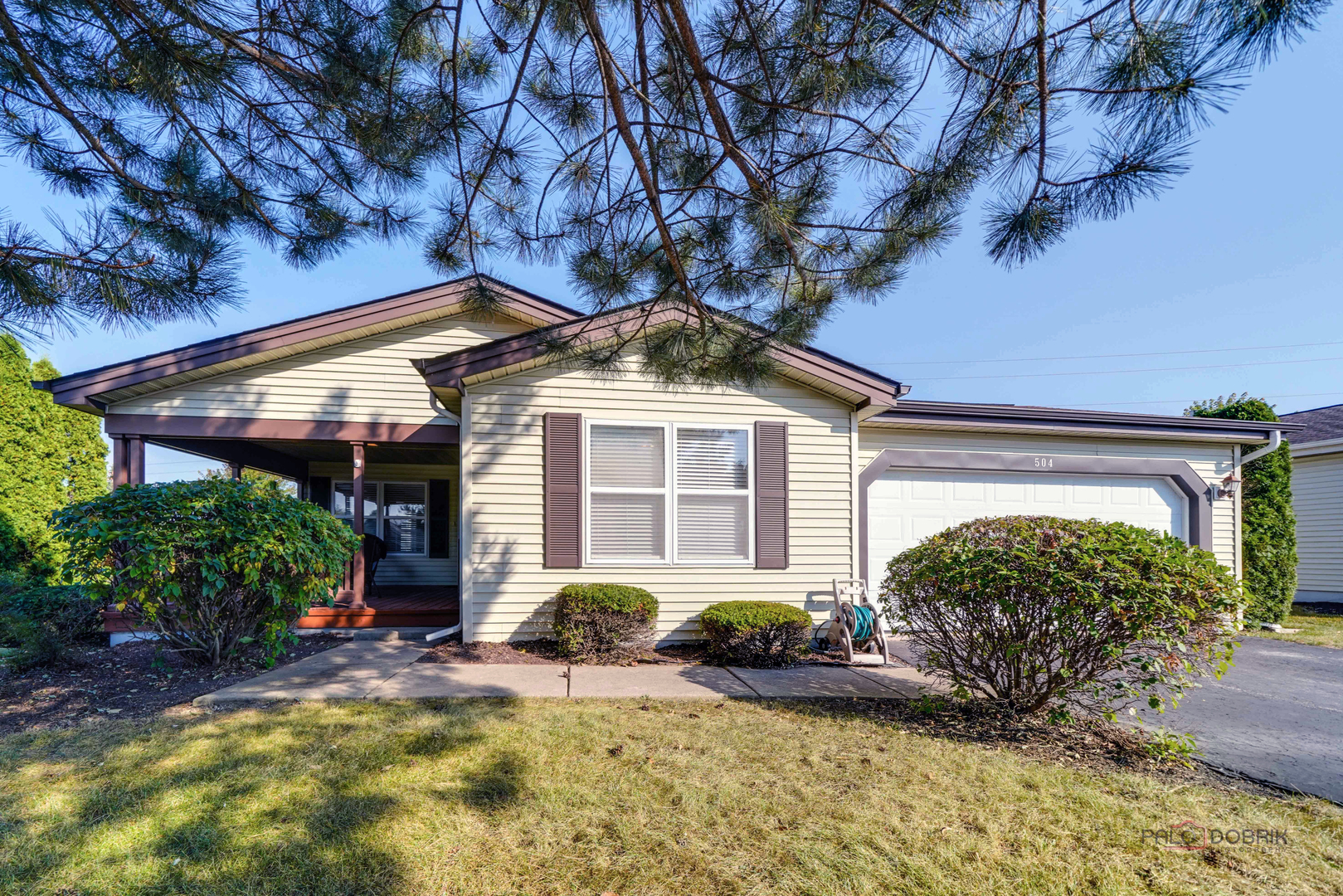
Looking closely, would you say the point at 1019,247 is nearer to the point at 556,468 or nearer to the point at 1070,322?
the point at 556,468

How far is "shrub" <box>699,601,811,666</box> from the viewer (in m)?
5.63

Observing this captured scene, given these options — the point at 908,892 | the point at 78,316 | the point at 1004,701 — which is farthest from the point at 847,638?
the point at 78,316

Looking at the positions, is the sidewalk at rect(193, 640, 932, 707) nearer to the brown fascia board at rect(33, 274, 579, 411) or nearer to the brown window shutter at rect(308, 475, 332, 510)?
the brown fascia board at rect(33, 274, 579, 411)

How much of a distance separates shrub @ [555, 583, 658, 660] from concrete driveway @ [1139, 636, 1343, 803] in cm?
404

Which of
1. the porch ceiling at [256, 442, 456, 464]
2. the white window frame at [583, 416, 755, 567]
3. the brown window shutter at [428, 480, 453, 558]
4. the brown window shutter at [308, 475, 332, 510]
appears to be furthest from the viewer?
the brown window shutter at [428, 480, 453, 558]

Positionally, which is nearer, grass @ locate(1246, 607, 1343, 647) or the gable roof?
grass @ locate(1246, 607, 1343, 647)

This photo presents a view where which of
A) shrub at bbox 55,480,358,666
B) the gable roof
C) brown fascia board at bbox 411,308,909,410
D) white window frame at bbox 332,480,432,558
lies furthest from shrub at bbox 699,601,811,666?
the gable roof

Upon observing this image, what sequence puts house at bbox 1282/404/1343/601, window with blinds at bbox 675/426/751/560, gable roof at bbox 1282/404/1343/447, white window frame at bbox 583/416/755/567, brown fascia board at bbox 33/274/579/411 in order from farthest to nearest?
gable roof at bbox 1282/404/1343/447 < house at bbox 1282/404/1343/601 < brown fascia board at bbox 33/274/579/411 < window with blinds at bbox 675/426/751/560 < white window frame at bbox 583/416/755/567

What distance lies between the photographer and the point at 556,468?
609 cm

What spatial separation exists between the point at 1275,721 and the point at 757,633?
12.4 ft

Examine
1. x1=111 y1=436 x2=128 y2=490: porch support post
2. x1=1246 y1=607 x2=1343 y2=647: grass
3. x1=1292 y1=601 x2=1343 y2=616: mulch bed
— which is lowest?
x1=1292 y1=601 x2=1343 y2=616: mulch bed

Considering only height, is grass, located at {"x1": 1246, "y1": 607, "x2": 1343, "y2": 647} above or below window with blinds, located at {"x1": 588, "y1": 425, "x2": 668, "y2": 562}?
below

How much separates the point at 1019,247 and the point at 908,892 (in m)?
2.93

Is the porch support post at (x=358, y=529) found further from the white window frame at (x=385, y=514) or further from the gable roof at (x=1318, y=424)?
the gable roof at (x=1318, y=424)
